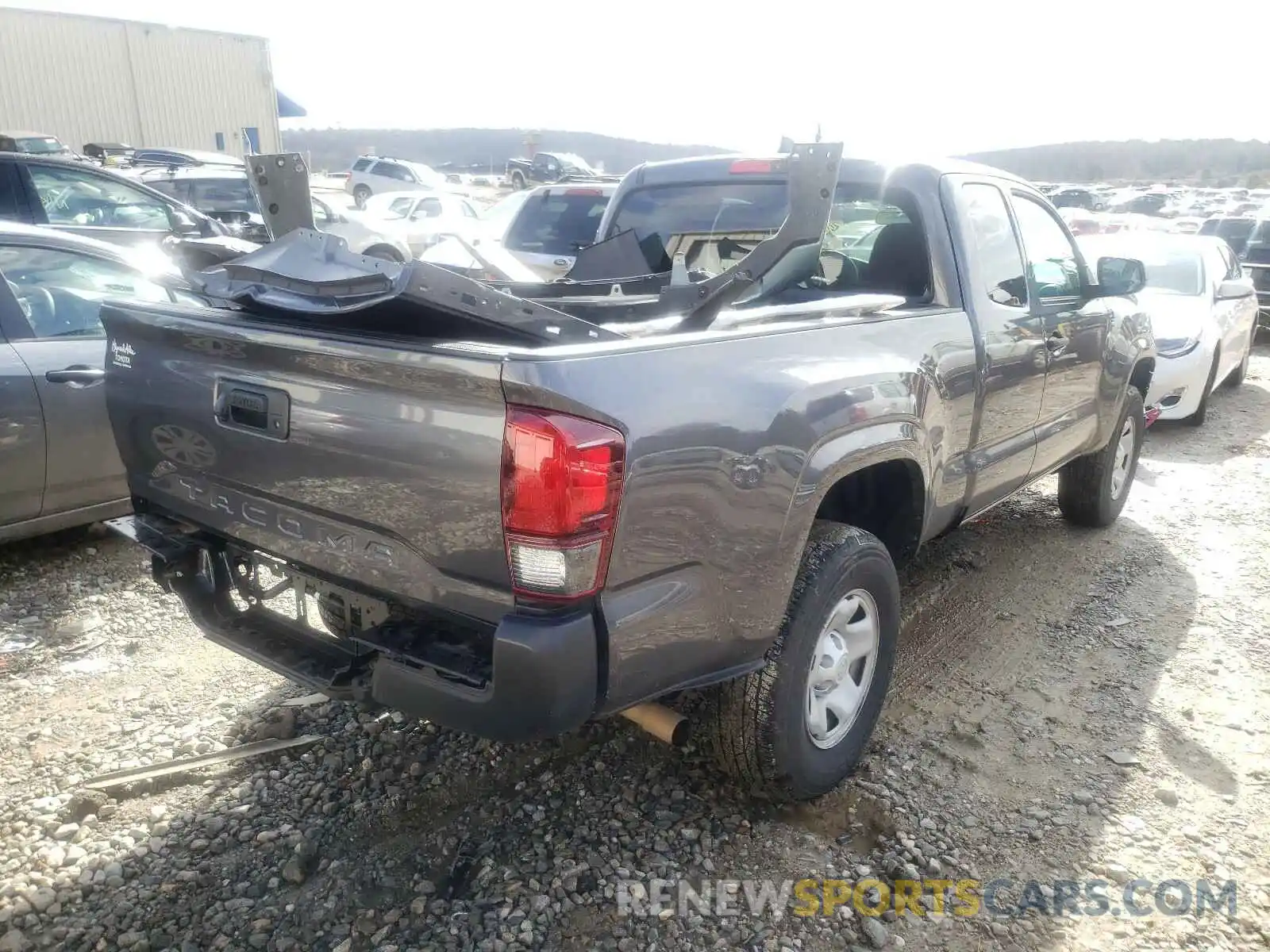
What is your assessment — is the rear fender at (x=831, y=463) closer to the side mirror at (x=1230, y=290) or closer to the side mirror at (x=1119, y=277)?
the side mirror at (x=1119, y=277)

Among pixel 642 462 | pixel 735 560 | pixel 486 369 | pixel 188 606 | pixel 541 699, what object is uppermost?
pixel 486 369

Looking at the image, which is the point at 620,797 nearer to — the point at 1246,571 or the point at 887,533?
the point at 887,533

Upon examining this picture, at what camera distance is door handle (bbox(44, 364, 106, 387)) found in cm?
406

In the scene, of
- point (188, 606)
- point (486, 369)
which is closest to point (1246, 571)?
point (486, 369)

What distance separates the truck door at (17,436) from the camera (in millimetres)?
3918

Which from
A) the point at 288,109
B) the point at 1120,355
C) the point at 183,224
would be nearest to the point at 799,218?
the point at 1120,355

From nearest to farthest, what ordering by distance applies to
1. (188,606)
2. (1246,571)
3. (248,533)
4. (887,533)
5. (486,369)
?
(486,369) → (248,533) → (188,606) → (887,533) → (1246,571)

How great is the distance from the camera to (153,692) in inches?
136

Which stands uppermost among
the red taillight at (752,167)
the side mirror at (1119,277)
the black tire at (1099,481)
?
the red taillight at (752,167)

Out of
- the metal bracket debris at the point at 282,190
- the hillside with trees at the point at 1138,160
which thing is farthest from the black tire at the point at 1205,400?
the hillside with trees at the point at 1138,160

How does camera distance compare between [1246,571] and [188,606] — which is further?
[1246,571]

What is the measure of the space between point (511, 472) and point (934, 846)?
1.73 m

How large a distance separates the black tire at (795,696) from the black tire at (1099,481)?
8.96 feet

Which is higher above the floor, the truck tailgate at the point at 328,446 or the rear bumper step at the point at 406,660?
the truck tailgate at the point at 328,446
